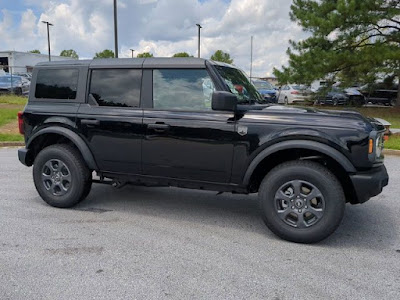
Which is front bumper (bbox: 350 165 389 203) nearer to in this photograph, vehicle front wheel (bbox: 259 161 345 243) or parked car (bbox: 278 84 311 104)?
vehicle front wheel (bbox: 259 161 345 243)

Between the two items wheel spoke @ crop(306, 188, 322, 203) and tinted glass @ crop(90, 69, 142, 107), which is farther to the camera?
tinted glass @ crop(90, 69, 142, 107)

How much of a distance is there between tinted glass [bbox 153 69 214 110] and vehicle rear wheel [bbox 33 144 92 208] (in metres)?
1.24

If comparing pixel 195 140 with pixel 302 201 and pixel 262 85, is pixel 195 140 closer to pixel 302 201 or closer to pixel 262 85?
pixel 302 201

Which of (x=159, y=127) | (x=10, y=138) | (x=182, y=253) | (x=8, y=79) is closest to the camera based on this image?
(x=182, y=253)

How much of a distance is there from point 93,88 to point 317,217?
9.36 feet

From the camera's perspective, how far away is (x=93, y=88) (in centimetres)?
463

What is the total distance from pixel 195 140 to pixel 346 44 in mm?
14594

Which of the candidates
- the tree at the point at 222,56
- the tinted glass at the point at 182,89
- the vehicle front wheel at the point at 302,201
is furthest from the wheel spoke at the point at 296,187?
the tree at the point at 222,56

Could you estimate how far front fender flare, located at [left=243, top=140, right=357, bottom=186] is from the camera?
3.65 metres

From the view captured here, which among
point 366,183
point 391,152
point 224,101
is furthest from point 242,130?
point 391,152

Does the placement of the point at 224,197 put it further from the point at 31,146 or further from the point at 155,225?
the point at 31,146

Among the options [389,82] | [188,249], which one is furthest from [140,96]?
[389,82]

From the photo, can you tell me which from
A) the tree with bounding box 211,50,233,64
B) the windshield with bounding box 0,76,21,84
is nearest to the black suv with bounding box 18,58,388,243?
the windshield with bounding box 0,76,21,84

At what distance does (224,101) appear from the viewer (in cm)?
377
